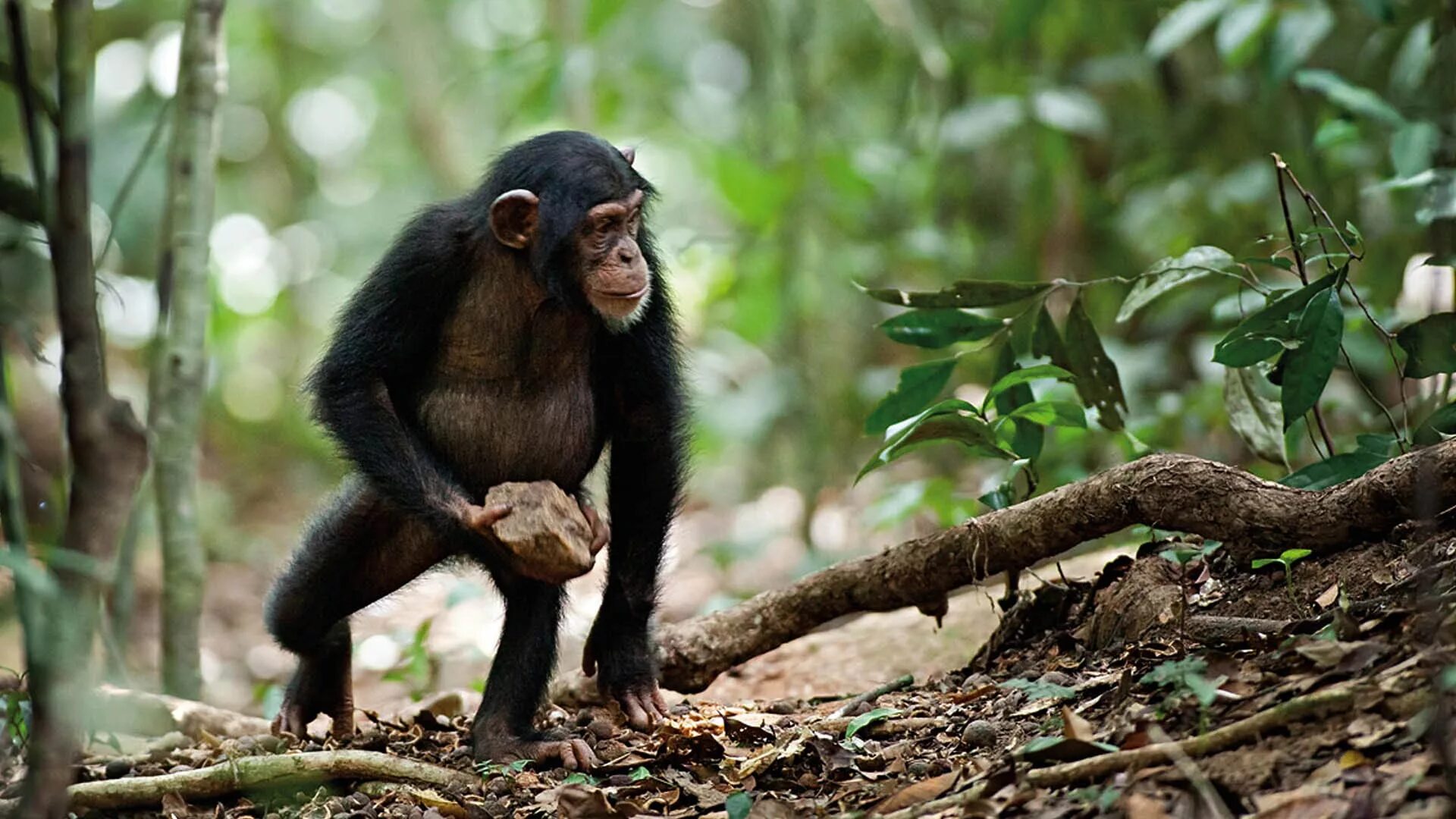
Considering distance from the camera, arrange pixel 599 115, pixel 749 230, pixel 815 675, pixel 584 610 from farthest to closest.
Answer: pixel 599 115 < pixel 749 230 < pixel 584 610 < pixel 815 675

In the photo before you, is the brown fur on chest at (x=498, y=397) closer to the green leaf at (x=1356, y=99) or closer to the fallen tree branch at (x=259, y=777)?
the fallen tree branch at (x=259, y=777)

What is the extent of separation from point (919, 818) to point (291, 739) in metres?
2.44

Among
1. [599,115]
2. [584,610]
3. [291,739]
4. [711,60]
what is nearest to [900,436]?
[291,739]

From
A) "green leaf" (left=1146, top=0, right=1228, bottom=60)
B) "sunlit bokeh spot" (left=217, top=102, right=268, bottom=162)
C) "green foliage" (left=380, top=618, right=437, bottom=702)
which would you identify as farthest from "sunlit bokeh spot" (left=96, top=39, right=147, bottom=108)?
"green leaf" (left=1146, top=0, right=1228, bottom=60)

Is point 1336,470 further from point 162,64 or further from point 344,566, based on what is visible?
point 162,64

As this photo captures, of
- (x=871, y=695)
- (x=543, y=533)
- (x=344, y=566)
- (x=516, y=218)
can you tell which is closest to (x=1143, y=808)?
(x=871, y=695)

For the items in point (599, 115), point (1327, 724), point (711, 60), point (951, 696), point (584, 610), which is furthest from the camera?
point (711, 60)

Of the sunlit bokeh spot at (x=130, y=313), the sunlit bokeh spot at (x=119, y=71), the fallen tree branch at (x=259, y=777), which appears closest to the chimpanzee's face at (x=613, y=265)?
the fallen tree branch at (x=259, y=777)

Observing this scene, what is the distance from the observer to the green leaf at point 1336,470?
3.63 metres

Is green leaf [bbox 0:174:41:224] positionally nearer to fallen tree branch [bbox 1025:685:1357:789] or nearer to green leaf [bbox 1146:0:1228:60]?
fallen tree branch [bbox 1025:685:1357:789]

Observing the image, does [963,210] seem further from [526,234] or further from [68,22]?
[68,22]

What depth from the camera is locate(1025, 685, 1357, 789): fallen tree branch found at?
2525 millimetres

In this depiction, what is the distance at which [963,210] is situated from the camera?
9023 mm

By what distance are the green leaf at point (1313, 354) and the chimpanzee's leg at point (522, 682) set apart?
211cm
